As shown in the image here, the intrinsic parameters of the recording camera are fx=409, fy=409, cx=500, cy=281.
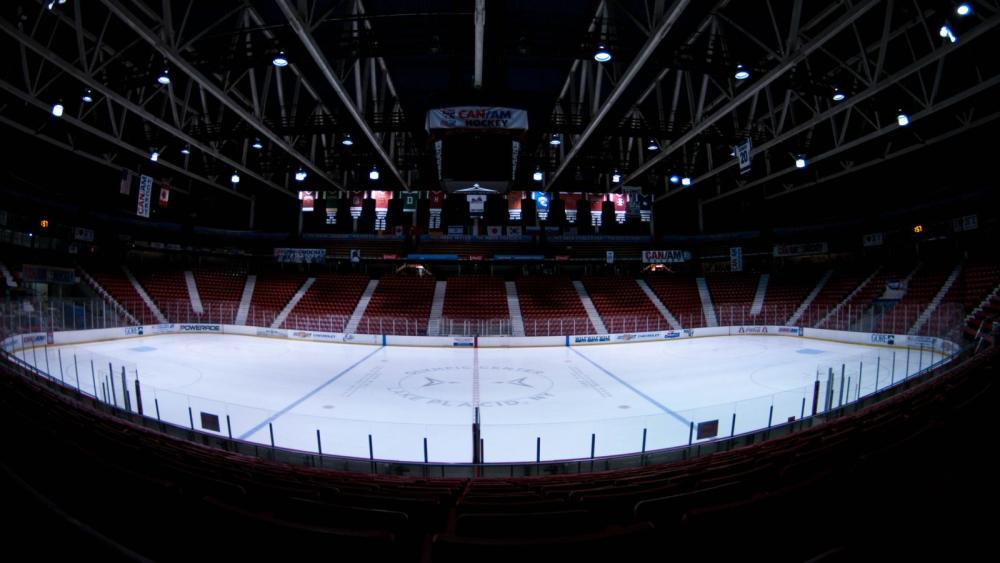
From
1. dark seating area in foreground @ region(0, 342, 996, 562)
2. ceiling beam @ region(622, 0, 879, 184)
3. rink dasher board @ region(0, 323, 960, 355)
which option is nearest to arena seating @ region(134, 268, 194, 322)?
rink dasher board @ region(0, 323, 960, 355)

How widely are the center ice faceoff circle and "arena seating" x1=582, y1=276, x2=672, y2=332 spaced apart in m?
10.7

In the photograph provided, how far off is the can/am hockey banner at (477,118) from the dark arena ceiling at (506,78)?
240 millimetres

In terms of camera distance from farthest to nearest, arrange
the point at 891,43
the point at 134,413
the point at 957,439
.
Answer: the point at 891,43, the point at 134,413, the point at 957,439

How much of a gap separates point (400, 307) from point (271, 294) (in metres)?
9.89

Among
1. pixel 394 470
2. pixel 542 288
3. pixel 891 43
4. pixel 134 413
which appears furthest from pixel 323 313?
pixel 891 43

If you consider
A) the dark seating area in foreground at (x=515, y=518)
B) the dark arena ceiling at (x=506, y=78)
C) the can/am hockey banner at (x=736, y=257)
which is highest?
the dark arena ceiling at (x=506, y=78)

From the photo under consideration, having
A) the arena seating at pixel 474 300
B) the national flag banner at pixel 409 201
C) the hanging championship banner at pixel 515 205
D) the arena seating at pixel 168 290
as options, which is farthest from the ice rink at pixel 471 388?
the hanging championship banner at pixel 515 205

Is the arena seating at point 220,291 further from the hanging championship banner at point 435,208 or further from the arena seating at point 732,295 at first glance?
the arena seating at point 732,295

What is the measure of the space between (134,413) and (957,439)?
36.4ft

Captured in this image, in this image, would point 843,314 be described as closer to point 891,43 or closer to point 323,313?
point 891,43

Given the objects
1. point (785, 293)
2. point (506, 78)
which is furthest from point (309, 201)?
point (785, 293)

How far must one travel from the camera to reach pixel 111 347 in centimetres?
1833

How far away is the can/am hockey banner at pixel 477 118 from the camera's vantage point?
1016 centimetres

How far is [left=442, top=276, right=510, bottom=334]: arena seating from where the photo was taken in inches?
941
